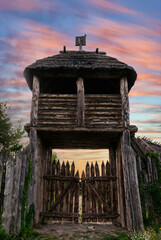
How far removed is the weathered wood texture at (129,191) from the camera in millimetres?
5945

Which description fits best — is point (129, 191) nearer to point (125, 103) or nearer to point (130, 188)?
point (130, 188)

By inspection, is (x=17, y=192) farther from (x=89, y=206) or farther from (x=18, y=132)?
(x=18, y=132)

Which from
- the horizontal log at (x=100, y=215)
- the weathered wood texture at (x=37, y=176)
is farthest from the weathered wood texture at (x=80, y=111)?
the horizontal log at (x=100, y=215)

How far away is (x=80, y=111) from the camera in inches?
276

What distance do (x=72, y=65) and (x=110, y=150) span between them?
13.4ft

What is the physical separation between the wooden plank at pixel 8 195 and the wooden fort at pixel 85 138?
1478mm

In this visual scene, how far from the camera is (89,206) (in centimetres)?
787

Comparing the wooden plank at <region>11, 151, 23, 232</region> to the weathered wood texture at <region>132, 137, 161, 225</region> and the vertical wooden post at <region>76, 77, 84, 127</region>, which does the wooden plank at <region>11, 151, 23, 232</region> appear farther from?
the weathered wood texture at <region>132, 137, 161, 225</region>

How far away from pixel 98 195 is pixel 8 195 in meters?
4.19

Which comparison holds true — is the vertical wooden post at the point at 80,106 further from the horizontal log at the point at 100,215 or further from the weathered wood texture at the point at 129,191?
the horizontal log at the point at 100,215

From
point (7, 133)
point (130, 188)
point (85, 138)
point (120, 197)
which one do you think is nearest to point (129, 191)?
point (130, 188)

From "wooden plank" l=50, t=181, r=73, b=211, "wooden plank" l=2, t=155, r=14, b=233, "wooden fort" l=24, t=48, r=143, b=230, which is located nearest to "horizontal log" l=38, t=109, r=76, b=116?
"wooden fort" l=24, t=48, r=143, b=230

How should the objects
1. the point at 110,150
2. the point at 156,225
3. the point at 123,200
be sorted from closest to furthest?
the point at 156,225 → the point at 123,200 → the point at 110,150

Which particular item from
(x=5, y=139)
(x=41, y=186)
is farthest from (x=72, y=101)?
(x=5, y=139)
